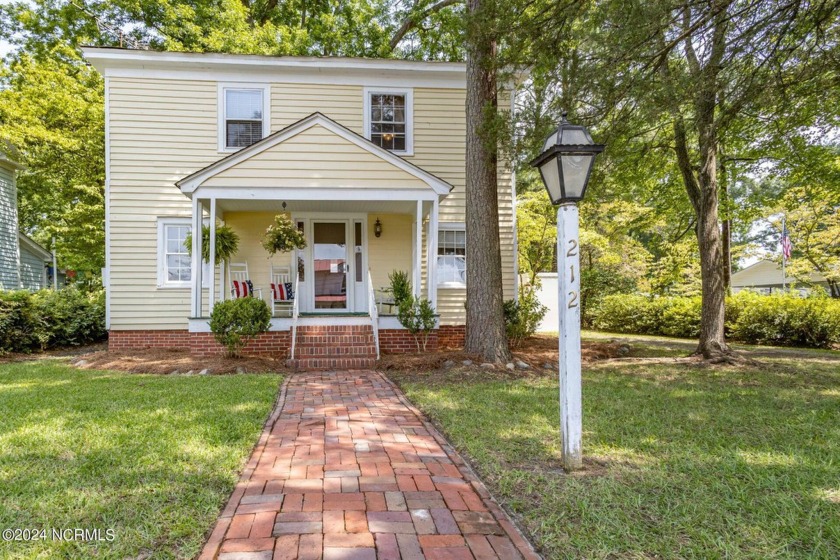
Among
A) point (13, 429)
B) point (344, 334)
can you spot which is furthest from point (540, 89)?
point (13, 429)

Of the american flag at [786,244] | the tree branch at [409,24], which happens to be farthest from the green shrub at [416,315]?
the american flag at [786,244]

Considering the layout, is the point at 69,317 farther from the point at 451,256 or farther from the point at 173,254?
the point at 451,256

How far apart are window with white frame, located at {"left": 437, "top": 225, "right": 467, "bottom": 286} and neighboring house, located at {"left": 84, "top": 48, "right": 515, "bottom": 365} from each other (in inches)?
1.0

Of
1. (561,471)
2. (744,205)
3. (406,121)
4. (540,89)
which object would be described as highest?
(406,121)

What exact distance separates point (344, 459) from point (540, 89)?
607 centimetres

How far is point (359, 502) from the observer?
2.70 meters

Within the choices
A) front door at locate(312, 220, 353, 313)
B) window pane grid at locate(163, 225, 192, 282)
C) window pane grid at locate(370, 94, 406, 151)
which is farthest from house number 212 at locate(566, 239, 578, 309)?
window pane grid at locate(163, 225, 192, 282)

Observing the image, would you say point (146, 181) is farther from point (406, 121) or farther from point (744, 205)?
point (744, 205)

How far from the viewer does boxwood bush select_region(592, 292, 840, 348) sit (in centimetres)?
1072

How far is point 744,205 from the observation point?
10.8 meters

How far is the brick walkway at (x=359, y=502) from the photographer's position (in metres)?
2.23

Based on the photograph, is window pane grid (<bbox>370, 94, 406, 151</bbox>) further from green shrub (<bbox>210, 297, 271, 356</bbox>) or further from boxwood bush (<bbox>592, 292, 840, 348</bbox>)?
boxwood bush (<bbox>592, 292, 840, 348</bbox>)

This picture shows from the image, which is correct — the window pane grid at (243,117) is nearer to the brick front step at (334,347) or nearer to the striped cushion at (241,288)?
the striped cushion at (241,288)

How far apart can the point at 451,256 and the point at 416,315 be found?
281 centimetres
